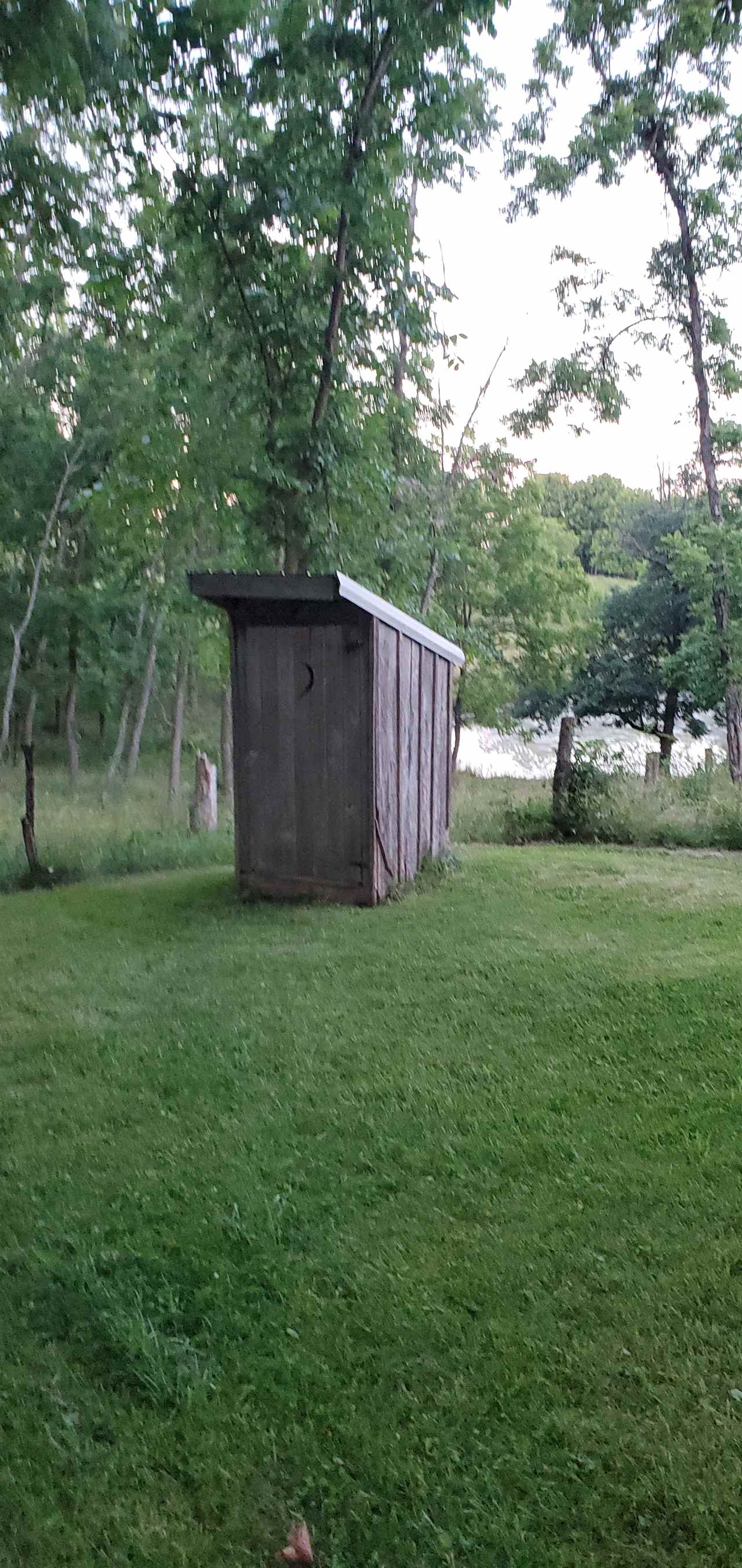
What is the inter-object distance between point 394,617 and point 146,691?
27.7 ft

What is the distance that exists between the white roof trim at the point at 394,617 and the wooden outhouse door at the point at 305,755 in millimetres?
218

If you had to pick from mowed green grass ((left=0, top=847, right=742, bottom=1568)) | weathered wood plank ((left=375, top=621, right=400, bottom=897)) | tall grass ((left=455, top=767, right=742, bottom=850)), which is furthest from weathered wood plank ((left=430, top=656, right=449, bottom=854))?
mowed green grass ((left=0, top=847, right=742, bottom=1568))

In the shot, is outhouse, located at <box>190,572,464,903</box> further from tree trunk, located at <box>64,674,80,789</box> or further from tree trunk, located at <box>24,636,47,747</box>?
tree trunk, located at <box>24,636,47,747</box>

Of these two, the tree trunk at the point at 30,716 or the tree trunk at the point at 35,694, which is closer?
the tree trunk at the point at 30,716

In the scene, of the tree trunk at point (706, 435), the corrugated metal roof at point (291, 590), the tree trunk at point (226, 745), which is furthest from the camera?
the tree trunk at point (706, 435)

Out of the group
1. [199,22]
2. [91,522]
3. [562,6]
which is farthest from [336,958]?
[562,6]

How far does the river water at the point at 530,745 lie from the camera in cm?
1869

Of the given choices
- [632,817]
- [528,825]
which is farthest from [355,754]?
[632,817]

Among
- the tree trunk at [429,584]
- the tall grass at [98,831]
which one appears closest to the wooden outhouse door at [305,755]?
the tall grass at [98,831]

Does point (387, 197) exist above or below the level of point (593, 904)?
above

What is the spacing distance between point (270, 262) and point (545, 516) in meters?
17.7

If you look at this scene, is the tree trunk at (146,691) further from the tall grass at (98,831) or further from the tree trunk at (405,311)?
the tree trunk at (405,311)

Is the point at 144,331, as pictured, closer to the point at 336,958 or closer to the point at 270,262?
the point at 270,262

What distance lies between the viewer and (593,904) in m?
6.14
